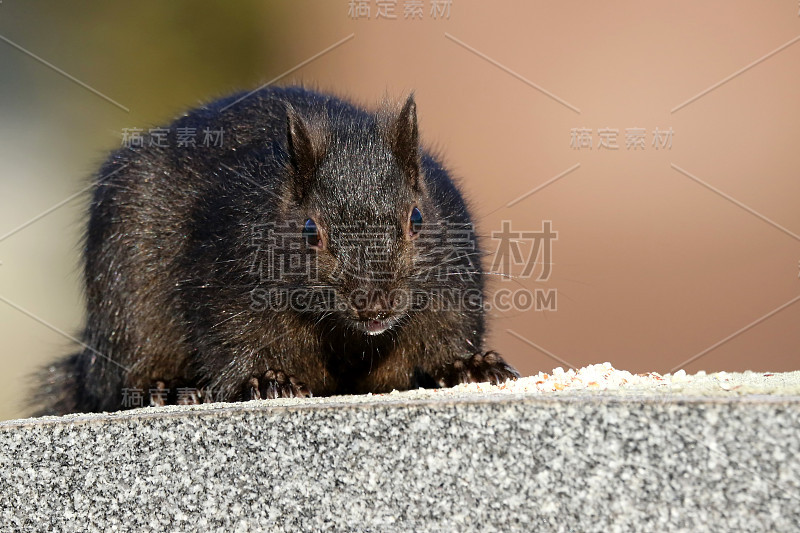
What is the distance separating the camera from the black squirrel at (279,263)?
309 centimetres

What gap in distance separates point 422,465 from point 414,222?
1291mm

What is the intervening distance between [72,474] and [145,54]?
7.72m

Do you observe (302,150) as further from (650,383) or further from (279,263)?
(650,383)

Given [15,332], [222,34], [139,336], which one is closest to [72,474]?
[139,336]

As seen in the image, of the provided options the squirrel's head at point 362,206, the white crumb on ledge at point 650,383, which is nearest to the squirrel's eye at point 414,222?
the squirrel's head at point 362,206

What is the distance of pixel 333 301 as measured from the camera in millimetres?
3070

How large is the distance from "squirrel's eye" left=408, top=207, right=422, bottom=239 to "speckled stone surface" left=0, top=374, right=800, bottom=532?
96 cm

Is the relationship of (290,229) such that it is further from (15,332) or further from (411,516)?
(15,332)

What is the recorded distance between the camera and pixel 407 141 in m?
3.40

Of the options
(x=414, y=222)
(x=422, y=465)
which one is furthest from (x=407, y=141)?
(x=422, y=465)

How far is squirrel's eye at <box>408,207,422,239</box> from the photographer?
317cm

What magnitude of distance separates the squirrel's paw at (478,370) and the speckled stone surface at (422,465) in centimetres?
122

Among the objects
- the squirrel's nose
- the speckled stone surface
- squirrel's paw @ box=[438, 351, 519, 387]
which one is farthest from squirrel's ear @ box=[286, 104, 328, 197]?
the speckled stone surface

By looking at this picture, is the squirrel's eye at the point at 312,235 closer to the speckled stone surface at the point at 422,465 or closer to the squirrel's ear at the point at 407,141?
the squirrel's ear at the point at 407,141
